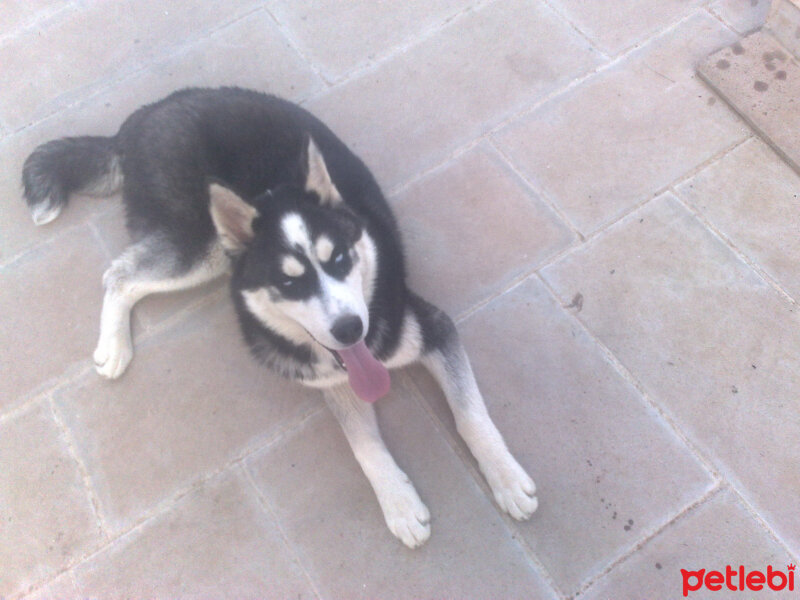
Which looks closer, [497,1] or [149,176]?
[149,176]

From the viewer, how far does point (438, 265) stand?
3238mm

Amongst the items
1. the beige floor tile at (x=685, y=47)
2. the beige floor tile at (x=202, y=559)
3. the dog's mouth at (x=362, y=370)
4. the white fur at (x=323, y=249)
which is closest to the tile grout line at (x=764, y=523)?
the dog's mouth at (x=362, y=370)

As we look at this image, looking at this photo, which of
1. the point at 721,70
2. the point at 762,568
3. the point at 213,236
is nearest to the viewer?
the point at 762,568

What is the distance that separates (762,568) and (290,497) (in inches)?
76.9

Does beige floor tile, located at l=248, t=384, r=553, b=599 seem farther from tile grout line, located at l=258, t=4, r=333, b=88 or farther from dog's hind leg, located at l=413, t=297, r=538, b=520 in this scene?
tile grout line, located at l=258, t=4, r=333, b=88

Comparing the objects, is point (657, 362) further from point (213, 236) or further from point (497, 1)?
point (497, 1)

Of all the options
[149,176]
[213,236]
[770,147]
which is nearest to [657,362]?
[770,147]

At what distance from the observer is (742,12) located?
3.77m

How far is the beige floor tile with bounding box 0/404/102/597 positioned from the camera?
8.78 ft

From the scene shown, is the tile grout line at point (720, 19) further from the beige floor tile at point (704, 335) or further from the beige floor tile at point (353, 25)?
the beige floor tile at point (353, 25)

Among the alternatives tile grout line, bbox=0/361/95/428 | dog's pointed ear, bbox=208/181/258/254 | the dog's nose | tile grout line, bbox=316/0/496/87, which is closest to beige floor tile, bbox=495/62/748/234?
tile grout line, bbox=316/0/496/87

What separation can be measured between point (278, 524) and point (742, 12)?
13.2 feet

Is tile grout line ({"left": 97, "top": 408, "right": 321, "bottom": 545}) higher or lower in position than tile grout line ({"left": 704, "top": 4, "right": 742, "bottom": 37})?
lower

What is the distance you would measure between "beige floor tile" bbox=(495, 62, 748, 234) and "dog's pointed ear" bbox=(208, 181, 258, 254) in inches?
69.3
